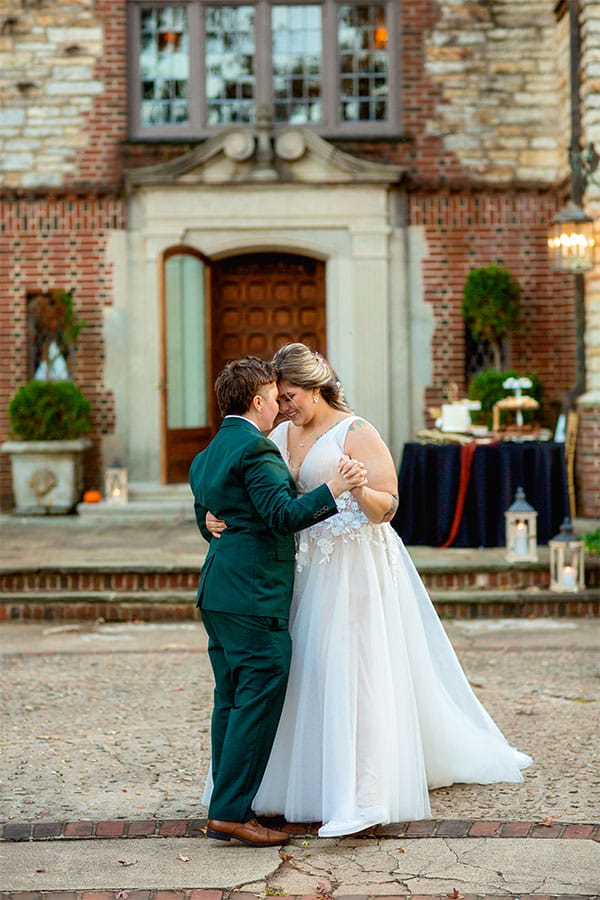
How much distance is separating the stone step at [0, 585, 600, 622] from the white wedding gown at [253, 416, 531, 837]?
4580 mm

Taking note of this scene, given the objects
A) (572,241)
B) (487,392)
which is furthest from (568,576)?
(572,241)

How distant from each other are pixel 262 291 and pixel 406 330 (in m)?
1.58

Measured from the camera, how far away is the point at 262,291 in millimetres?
14242

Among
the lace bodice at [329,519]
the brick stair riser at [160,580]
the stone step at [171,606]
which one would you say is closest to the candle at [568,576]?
the stone step at [171,606]

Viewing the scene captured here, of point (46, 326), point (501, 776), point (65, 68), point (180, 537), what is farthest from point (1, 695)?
point (65, 68)

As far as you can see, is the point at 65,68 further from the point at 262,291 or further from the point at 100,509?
the point at 100,509

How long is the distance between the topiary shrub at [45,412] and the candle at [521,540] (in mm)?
4981

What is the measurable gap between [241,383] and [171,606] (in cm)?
522

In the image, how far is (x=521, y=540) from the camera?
10125mm

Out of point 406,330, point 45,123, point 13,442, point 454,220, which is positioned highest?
point 45,123

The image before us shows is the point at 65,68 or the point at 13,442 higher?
the point at 65,68

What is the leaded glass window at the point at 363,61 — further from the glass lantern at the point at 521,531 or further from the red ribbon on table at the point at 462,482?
the glass lantern at the point at 521,531

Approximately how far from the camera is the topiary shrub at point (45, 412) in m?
13.3

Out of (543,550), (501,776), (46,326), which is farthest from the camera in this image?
(46,326)
